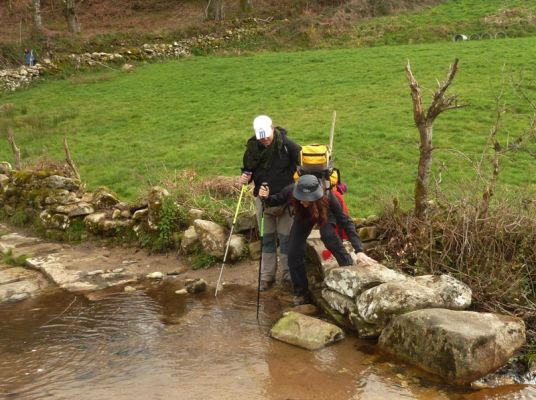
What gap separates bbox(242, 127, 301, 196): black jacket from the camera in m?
7.62

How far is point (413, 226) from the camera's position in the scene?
7.71 metres

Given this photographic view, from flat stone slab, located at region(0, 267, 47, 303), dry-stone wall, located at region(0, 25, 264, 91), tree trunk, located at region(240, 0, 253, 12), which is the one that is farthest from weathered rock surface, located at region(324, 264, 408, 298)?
tree trunk, located at region(240, 0, 253, 12)

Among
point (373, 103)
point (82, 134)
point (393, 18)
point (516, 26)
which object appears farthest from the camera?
point (393, 18)

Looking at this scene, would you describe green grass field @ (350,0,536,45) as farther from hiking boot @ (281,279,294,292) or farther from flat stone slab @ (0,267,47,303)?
flat stone slab @ (0,267,47,303)

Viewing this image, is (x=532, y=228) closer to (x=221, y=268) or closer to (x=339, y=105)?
(x=221, y=268)

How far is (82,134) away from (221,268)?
11.6 m

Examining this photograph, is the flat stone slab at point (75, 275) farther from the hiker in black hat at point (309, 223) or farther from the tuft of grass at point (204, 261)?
the hiker in black hat at point (309, 223)

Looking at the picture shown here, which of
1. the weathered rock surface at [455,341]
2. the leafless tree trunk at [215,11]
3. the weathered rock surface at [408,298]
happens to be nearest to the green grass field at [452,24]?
the leafless tree trunk at [215,11]

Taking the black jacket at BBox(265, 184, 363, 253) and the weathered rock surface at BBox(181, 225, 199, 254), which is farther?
the weathered rock surface at BBox(181, 225, 199, 254)

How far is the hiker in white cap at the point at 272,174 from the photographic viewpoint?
7.59 metres

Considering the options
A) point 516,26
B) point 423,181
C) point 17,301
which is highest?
point 516,26

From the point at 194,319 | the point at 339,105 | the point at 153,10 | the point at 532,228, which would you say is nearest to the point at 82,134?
the point at 339,105

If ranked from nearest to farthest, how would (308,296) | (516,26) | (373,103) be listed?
1. (308,296)
2. (373,103)
3. (516,26)

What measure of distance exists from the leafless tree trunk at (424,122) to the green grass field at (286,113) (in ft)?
2.24
